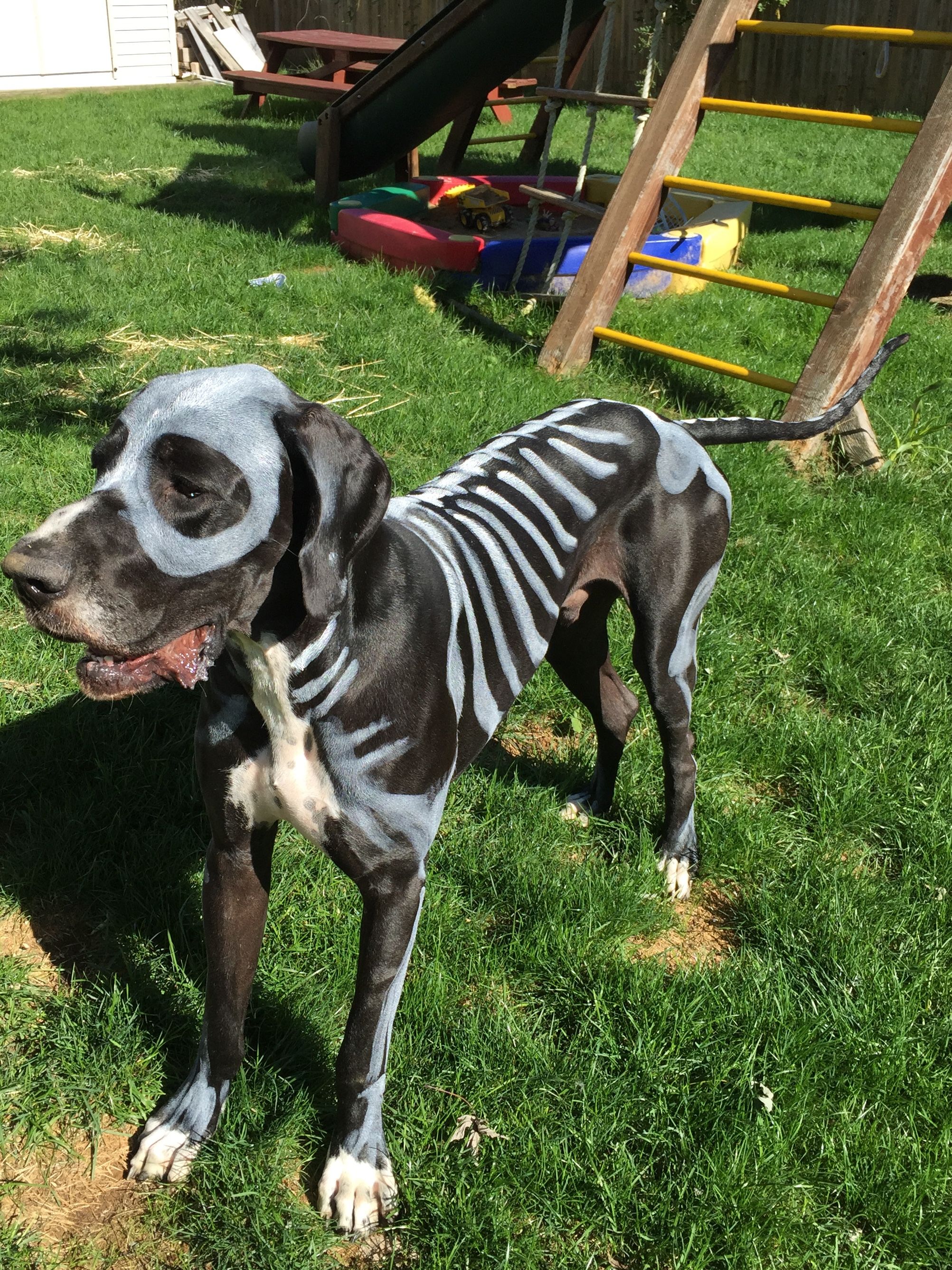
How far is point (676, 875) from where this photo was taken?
3037 millimetres

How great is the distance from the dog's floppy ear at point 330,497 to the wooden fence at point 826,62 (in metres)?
13.0

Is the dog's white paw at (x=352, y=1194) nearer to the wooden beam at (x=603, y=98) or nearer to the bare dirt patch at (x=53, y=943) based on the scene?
the bare dirt patch at (x=53, y=943)

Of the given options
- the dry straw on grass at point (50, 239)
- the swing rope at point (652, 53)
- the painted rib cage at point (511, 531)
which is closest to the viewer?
the painted rib cage at point (511, 531)

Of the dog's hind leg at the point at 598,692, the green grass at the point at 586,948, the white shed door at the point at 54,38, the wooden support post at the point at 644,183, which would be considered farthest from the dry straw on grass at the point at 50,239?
the white shed door at the point at 54,38

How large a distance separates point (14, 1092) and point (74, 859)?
70 centimetres

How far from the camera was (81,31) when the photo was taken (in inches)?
802

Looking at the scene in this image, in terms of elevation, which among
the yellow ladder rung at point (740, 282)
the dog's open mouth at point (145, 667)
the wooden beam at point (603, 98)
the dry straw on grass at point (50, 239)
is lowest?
the dry straw on grass at point (50, 239)

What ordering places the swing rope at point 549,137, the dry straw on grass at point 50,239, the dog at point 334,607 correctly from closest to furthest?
the dog at point 334,607 → the swing rope at point 549,137 → the dry straw on grass at point 50,239

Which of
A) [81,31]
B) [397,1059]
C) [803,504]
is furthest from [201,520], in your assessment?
[81,31]

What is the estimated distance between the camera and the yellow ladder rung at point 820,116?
17.0 ft

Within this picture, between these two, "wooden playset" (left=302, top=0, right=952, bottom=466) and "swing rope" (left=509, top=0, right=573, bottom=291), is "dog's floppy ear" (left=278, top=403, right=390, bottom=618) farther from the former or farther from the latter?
"swing rope" (left=509, top=0, right=573, bottom=291)

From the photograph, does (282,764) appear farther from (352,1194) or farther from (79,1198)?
(79,1198)

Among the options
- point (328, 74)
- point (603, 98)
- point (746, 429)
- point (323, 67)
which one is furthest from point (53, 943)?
point (323, 67)

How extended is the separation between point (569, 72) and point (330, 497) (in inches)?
434
